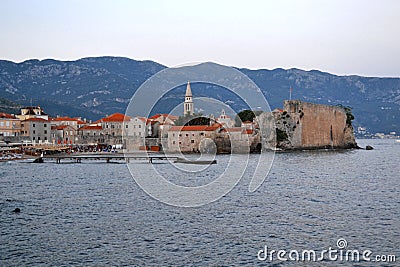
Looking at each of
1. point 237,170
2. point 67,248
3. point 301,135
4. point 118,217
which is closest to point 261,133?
point 301,135

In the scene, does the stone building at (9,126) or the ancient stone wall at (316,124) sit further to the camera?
the ancient stone wall at (316,124)

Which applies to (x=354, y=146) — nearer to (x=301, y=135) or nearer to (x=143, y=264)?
(x=301, y=135)

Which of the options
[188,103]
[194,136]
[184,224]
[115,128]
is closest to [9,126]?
[115,128]

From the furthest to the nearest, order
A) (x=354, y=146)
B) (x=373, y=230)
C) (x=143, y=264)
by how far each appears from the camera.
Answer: (x=354, y=146) → (x=373, y=230) → (x=143, y=264)

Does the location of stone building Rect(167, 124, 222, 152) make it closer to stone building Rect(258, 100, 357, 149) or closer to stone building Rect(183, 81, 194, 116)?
stone building Rect(258, 100, 357, 149)

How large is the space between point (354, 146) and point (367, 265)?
8435 cm

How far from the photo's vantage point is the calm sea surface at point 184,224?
45.3ft

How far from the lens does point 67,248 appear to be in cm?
1452

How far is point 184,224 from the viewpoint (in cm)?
1802

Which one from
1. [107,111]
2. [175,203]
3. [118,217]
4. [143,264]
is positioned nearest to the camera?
[143,264]

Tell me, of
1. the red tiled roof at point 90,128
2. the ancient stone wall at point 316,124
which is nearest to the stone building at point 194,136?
the ancient stone wall at point 316,124

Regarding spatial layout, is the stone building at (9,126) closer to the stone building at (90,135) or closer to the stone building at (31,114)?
the stone building at (31,114)

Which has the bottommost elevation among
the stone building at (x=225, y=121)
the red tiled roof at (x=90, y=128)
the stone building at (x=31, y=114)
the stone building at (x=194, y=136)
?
the stone building at (x=194, y=136)

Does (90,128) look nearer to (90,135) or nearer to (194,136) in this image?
(90,135)
